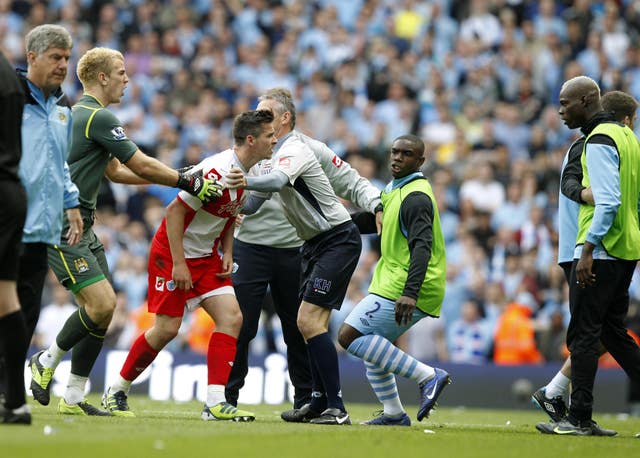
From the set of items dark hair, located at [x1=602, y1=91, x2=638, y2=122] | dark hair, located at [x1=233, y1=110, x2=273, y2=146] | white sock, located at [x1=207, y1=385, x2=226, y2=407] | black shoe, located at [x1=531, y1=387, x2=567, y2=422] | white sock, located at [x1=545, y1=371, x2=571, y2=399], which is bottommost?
white sock, located at [x1=207, y1=385, x2=226, y2=407]

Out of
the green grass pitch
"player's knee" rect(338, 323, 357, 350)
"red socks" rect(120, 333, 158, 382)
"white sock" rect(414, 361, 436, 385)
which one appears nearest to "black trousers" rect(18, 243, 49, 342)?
the green grass pitch

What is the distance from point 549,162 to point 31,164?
11473 millimetres

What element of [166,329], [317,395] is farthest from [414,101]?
[166,329]

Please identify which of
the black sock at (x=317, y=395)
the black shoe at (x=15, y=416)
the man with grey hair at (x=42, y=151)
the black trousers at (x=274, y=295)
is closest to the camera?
the black shoe at (x=15, y=416)

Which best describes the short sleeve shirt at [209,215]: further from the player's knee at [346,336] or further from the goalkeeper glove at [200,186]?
the player's knee at [346,336]

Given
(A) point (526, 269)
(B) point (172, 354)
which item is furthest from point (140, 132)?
(A) point (526, 269)

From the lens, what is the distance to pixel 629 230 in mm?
8539

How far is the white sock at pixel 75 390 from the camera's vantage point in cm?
906

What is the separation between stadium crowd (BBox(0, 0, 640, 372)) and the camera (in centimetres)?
1628

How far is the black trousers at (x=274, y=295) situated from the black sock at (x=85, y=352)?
1.23 metres

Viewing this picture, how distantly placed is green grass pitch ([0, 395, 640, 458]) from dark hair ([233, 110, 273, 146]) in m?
2.17

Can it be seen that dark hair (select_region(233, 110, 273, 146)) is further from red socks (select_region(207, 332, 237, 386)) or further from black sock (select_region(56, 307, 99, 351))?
black sock (select_region(56, 307, 99, 351))

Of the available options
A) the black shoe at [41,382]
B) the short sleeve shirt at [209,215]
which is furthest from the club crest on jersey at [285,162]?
the black shoe at [41,382]

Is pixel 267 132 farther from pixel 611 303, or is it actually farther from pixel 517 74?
pixel 517 74
